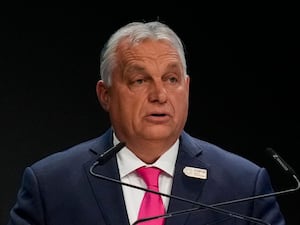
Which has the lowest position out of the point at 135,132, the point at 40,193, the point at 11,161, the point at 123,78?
the point at 11,161

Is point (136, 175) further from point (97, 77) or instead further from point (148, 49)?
point (97, 77)

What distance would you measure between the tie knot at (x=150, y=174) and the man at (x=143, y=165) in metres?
0.01

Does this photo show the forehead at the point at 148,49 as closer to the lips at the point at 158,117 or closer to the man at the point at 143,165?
the man at the point at 143,165

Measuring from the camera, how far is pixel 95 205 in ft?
6.95

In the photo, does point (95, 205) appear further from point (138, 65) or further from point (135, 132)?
point (138, 65)

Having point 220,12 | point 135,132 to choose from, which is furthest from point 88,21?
point 135,132

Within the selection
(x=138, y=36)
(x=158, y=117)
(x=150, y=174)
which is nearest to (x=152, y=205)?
(x=150, y=174)

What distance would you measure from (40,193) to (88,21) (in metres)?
1.02

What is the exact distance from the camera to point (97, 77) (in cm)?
301

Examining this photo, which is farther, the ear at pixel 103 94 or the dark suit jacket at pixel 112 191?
the ear at pixel 103 94

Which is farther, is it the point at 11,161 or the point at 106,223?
the point at 11,161

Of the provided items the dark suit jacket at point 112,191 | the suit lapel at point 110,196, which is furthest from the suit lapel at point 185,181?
the suit lapel at point 110,196

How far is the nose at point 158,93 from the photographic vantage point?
2076mm

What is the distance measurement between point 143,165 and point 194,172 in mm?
144
